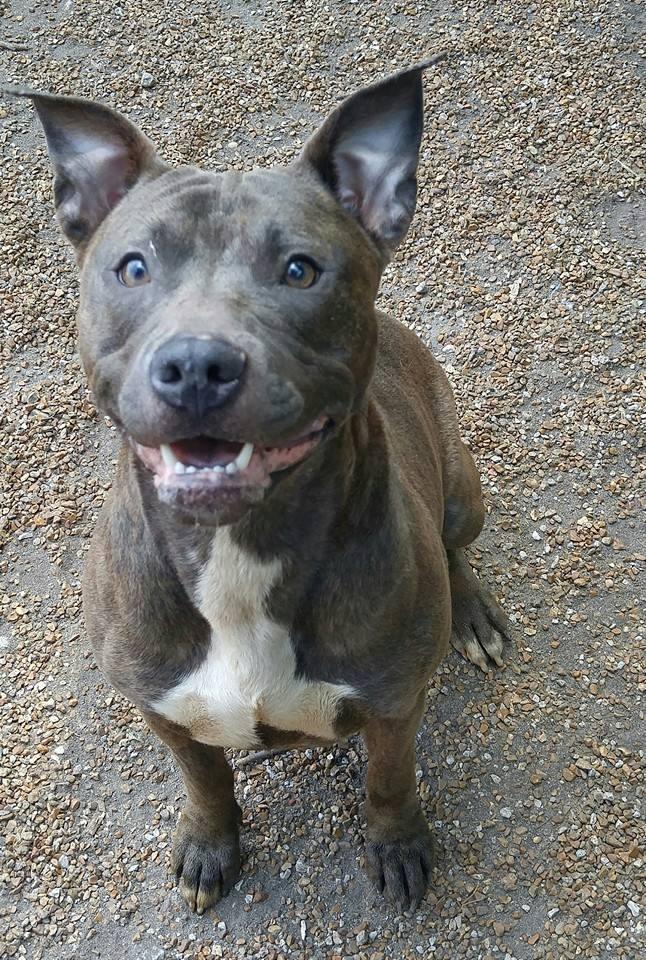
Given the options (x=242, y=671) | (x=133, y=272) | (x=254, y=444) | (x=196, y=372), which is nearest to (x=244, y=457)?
(x=254, y=444)

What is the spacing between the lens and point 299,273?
8.36 feet

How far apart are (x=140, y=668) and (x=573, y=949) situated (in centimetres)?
201

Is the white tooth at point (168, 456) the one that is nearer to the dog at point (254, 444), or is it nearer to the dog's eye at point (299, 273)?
the dog at point (254, 444)

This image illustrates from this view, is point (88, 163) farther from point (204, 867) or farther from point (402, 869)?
point (402, 869)

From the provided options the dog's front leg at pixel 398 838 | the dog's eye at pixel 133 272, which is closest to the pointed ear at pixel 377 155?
the dog's eye at pixel 133 272

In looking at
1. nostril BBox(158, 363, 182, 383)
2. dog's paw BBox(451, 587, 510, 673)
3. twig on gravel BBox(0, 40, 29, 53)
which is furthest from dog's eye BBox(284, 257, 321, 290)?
twig on gravel BBox(0, 40, 29, 53)

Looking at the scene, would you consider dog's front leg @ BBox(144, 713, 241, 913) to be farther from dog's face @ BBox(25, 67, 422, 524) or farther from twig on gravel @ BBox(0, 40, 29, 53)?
twig on gravel @ BBox(0, 40, 29, 53)

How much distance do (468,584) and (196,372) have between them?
2.54 m

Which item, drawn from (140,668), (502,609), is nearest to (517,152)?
(502,609)

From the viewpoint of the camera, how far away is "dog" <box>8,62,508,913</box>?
92.2 inches

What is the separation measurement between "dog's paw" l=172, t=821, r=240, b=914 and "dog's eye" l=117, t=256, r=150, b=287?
7.32ft

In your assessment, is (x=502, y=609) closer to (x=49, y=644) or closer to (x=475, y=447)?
(x=475, y=447)

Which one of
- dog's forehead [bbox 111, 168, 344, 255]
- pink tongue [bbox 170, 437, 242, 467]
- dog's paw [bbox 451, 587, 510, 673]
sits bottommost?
dog's paw [bbox 451, 587, 510, 673]

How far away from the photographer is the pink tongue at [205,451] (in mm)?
2420
